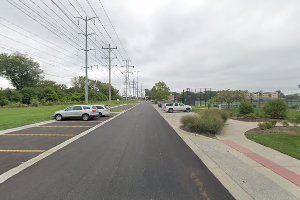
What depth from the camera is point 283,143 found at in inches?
431

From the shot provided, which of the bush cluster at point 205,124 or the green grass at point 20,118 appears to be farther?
the green grass at point 20,118

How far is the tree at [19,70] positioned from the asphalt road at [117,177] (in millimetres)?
96719

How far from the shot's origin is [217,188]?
568cm

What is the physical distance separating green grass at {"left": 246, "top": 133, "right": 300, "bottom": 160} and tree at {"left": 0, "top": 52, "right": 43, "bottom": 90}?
98.1 m

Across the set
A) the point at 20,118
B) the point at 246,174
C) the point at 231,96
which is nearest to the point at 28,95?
the point at 20,118

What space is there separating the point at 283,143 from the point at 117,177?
A: 780cm

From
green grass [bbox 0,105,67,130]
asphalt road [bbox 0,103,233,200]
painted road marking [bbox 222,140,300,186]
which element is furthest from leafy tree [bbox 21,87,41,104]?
painted road marking [bbox 222,140,300,186]

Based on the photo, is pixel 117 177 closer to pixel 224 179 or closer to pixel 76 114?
pixel 224 179

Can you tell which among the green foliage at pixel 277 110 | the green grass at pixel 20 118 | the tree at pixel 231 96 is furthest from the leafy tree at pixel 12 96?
the green foliage at pixel 277 110

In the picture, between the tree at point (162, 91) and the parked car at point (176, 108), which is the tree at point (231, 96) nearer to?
the parked car at point (176, 108)

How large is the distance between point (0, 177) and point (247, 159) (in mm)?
7032

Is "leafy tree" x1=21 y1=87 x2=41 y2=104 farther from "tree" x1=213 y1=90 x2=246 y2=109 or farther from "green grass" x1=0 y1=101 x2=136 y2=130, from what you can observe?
"tree" x1=213 y1=90 x2=246 y2=109

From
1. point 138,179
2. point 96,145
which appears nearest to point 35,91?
point 96,145

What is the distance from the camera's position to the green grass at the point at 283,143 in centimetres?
934
